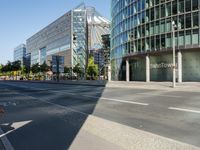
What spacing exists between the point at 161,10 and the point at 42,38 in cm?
14037

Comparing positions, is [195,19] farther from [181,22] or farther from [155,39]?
[155,39]

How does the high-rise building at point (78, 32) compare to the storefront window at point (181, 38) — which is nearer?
the storefront window at point (181, 38)

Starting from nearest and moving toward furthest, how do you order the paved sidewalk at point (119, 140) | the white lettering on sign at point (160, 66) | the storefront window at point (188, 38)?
the paved sidewalk at point (119, 140) < the storefront window at point (188, 38) < the white lettering on sign at point (160, 66)

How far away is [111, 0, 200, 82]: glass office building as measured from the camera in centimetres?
5094

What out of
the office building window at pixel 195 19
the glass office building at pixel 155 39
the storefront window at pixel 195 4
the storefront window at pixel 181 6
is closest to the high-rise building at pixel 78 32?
the glass office building at pixel 155 39

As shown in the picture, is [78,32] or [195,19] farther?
[78,32]

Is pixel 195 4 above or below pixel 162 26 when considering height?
above

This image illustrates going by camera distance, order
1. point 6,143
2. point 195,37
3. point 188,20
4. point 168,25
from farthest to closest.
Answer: point 168,25 < point 188,20 < point 195,37 < point 6,143

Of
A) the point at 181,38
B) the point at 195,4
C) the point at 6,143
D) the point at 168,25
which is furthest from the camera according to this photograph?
the point at 168,25

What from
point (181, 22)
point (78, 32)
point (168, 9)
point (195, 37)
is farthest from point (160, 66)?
point (78, 32)

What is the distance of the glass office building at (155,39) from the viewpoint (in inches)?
2005

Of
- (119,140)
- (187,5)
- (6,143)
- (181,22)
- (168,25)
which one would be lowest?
(6,143)

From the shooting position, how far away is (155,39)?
5612 centimetres

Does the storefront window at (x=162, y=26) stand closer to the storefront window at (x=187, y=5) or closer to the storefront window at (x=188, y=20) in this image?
the storefront window at (x=188, y=20)
